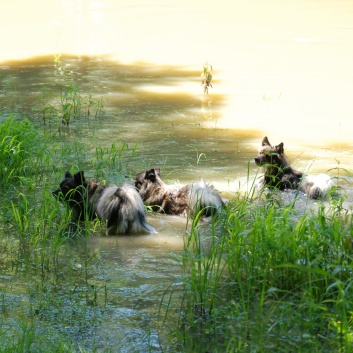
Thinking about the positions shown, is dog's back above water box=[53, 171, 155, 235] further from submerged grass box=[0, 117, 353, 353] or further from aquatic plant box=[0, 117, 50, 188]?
aquatic plant box=[0, 117, 50, 188]

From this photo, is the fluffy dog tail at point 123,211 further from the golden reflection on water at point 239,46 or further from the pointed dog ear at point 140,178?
the golden reflection on water at point 239,46

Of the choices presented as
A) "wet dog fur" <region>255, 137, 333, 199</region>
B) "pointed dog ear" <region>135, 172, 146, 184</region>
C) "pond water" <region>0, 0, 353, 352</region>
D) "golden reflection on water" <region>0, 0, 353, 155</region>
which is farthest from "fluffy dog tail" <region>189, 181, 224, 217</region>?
"golden reflection on water" <region>0, 0, 353, 155</region>

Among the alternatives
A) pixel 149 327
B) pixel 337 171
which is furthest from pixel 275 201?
pixel 149 327

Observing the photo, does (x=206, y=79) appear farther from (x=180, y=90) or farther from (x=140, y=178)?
(x=140, y=178)

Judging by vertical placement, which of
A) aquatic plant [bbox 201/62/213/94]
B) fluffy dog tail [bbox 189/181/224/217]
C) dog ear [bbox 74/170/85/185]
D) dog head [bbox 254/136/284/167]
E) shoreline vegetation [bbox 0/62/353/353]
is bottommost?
shoreline vegetation [bbox 0/62/353/353]

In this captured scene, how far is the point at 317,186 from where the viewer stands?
7.44 metres

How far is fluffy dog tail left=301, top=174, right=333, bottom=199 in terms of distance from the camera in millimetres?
7395

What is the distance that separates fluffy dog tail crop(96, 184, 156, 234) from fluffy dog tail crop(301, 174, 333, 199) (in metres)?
1.73

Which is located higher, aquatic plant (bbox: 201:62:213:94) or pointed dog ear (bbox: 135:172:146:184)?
aquatic plant (bbox: 201:62:213:94)

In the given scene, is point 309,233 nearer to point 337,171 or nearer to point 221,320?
point 221,320

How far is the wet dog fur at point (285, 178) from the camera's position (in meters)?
7.45

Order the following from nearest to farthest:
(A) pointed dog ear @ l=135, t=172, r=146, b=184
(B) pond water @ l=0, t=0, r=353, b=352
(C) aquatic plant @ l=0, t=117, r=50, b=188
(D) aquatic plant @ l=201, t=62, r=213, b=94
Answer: (B) pond water @ l=0, t=0, r=353, b=352, (A) pointed dog ear @ l=135, t=172, r=146, b=184, (C) aquatic plant @ l=0, t=117, r=50, b=188, (D) aquatic plant @ l=201, t=62, r=213, b=94

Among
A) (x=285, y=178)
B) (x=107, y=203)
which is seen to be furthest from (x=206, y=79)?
(x=107, y=203)

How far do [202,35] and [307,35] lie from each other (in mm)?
2673
